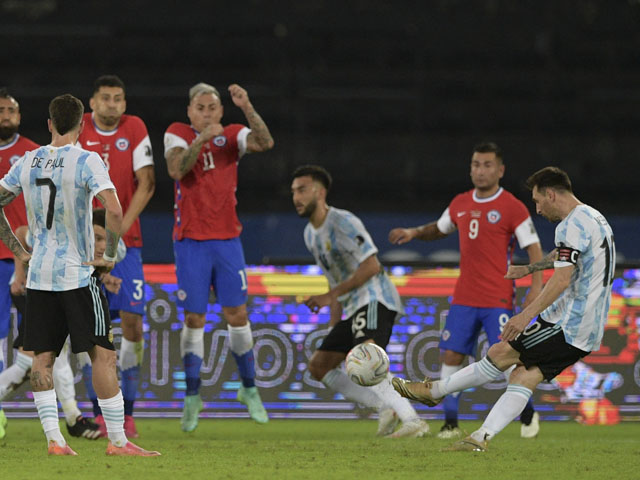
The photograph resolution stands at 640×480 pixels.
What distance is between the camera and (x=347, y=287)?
295 inches

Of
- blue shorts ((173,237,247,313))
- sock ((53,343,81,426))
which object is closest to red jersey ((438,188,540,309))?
blue shorts ((173,237,247,313))

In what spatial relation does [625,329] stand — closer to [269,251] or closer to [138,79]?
[269,251]

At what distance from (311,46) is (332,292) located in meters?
10.9

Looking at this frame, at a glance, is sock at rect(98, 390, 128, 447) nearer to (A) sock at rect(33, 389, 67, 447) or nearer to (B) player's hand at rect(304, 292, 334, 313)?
(A) sock at rect(33, 389, 67, 447)

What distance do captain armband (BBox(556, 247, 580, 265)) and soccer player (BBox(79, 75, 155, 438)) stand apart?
10.2ft

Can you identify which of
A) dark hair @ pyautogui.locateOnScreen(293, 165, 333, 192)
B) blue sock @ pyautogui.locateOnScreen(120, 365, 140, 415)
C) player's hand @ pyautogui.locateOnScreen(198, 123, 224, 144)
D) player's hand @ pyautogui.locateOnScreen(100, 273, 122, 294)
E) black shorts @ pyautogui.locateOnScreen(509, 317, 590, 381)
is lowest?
blue sock @ pyautogui.locateOnScreen(120, 365, 140, 415)

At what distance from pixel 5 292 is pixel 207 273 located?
1443 millimetres

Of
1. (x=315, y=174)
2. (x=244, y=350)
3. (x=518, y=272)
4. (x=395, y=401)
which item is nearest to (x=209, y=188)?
(x=315, y=174)

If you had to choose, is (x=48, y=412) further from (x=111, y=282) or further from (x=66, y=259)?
(x=111, y=282)

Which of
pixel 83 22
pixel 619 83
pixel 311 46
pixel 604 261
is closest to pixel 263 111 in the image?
pixel 311 46

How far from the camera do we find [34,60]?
1769 cm

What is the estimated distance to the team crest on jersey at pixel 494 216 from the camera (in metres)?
7.72

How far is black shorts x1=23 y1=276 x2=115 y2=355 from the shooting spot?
5.46 meters

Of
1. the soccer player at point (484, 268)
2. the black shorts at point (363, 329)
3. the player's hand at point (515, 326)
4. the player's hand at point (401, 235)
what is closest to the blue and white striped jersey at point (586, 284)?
the player's hand at point (515, 326)
